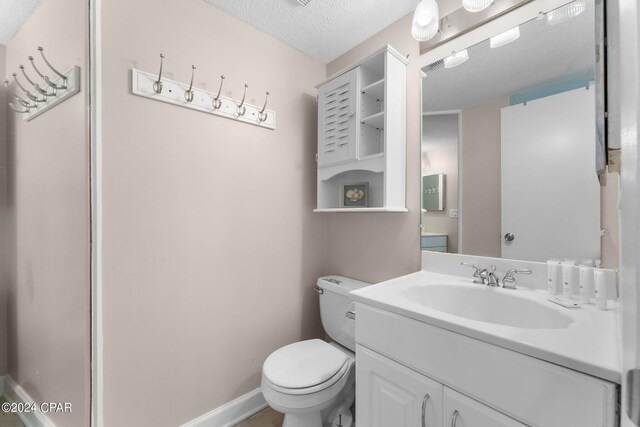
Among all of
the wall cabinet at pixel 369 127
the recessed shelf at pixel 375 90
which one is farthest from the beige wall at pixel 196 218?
the recessed shelf at pixel 375 90

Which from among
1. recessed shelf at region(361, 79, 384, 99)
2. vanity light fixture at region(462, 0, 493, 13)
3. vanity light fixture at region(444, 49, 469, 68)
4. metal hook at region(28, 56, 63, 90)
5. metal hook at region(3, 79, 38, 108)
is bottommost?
metal hook at region(3, 79, 38, 108)

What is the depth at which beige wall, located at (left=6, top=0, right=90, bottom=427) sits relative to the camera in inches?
40.5

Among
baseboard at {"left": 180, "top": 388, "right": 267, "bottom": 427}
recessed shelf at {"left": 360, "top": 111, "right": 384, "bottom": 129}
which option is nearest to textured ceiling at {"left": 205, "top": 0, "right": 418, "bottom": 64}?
recessed shelf at {"left": 360, "top": 111, "right": 384, "bottom": 129}

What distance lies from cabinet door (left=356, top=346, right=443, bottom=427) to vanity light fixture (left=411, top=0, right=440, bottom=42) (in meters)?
1.39

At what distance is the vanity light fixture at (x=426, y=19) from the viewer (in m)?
1.15

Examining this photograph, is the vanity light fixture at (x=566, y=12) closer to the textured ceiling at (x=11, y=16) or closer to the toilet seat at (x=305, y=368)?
the toilet seat at (x=305, y=368)

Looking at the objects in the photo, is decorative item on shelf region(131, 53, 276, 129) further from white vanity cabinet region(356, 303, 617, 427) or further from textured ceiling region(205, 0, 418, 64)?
white vanity cabinet region(356, 303, 617, 427)

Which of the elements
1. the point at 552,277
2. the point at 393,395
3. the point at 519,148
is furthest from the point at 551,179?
the point at 393,395

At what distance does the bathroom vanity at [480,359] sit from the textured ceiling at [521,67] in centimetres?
82

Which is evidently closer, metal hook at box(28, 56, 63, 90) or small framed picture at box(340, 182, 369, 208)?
metal hook at box(28, 56, 63, 90)

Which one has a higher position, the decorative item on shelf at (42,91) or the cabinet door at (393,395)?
the decorative item on shelf at (42,91)

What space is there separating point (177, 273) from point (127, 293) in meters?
0.21

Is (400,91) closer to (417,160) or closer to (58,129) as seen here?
(417,160)

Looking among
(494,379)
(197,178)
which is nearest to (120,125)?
(197,178)
